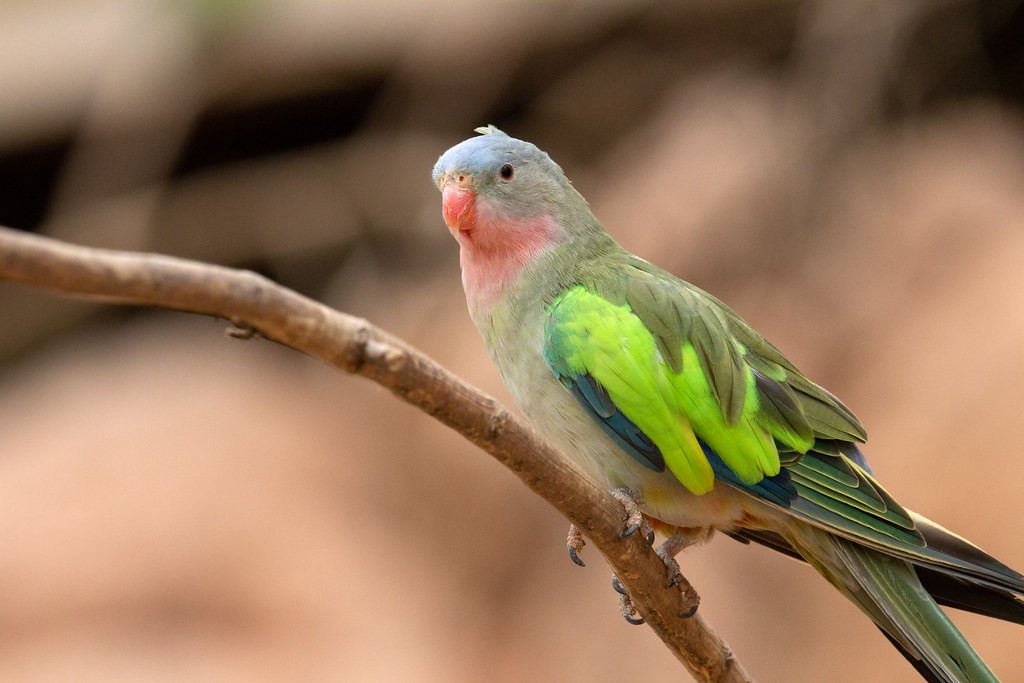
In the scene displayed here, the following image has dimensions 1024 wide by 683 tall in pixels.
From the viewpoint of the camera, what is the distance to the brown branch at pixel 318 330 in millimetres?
1367

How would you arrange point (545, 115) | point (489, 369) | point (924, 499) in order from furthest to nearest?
1. point (545, 115)
2. point (489, 369)
3. point (924, 499)

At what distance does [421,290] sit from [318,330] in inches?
191

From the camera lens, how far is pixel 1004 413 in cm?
521

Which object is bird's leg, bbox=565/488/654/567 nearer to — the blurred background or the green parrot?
the green parrot

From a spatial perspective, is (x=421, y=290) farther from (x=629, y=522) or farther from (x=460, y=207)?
(x=629, y=522)

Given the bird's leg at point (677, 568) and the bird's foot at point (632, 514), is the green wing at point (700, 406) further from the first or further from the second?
the bird's leg at point (677, 568)

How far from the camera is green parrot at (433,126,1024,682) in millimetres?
2707

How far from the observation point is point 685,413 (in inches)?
110

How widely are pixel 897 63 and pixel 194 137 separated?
4798mm

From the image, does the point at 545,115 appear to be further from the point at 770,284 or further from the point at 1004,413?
the point at 1004,413

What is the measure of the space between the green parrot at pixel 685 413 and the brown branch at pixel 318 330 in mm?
406

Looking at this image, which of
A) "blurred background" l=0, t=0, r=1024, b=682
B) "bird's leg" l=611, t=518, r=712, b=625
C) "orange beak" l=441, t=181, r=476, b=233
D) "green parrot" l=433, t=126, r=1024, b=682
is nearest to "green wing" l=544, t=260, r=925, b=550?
"green parrot" l=433, t=126, r=1024, b=682

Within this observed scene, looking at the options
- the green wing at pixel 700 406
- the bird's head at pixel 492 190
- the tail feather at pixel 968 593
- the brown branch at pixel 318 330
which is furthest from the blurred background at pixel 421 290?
the brown branch at pixel 318 330

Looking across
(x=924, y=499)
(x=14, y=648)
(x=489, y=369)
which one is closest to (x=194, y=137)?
(x=489, y=369)
